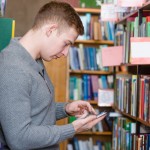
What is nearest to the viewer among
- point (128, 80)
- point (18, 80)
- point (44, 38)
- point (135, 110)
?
point (18, 80)

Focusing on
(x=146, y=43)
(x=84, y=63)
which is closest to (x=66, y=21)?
(x=146, y=43)

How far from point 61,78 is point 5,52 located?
214 centimetres

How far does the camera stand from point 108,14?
287 centimetres

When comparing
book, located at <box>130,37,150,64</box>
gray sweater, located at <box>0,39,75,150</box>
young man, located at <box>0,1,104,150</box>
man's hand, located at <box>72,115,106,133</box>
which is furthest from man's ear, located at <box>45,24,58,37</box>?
book, located at <box>130,37,150,64</box>

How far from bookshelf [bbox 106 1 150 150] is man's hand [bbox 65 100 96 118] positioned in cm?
44

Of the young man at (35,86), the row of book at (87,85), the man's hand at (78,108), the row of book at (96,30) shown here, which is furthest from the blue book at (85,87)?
the young man at (35,86)

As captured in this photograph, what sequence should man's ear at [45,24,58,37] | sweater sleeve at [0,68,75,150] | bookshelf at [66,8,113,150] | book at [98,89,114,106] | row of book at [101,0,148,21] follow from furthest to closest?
bookshelf at [66,8,113,150] < book at [98,89,114,106] < row of book at [101,0,148,21] < man's ear at [45,24,58,37] < sweater sleeve at [0,68,75,150]

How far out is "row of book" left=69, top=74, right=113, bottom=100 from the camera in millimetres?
3958

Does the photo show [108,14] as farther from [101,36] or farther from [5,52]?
[5,52]

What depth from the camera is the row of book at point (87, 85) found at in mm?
3958

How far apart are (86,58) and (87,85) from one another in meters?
0.31

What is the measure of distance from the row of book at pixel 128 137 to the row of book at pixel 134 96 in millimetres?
104

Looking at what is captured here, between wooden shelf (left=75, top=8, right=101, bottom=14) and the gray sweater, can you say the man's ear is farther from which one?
wooden shelf (left=75, top=8, right=101, bottom=14)

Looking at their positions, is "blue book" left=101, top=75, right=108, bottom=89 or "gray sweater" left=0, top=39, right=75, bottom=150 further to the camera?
"blue book" left=101, top=75, right=108, bottom=89
